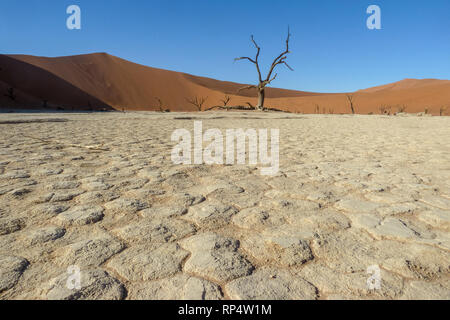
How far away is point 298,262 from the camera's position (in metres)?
1.28

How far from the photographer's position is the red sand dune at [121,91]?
28547 mm

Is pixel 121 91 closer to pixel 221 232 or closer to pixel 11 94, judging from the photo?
pixel 11 94

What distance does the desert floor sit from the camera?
1113 millimetres

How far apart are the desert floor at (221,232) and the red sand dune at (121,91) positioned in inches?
915

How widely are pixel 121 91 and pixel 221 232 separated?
→ 3850 cm

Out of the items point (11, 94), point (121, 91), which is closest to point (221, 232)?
point (11, 94)

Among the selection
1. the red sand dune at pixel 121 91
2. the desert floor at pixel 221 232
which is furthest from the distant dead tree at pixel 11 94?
the desert floor at pixel 221 232

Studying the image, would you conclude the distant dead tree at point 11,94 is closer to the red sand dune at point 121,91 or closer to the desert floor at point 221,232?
the red sand dune at point 121,91

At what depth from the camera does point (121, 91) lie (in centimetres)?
3641

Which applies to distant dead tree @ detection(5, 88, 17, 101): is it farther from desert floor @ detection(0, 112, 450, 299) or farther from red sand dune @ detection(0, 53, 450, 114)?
desert floor @ detection(0, 112, 450, 299)

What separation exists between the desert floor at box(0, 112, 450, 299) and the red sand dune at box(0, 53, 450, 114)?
76.3 feet
